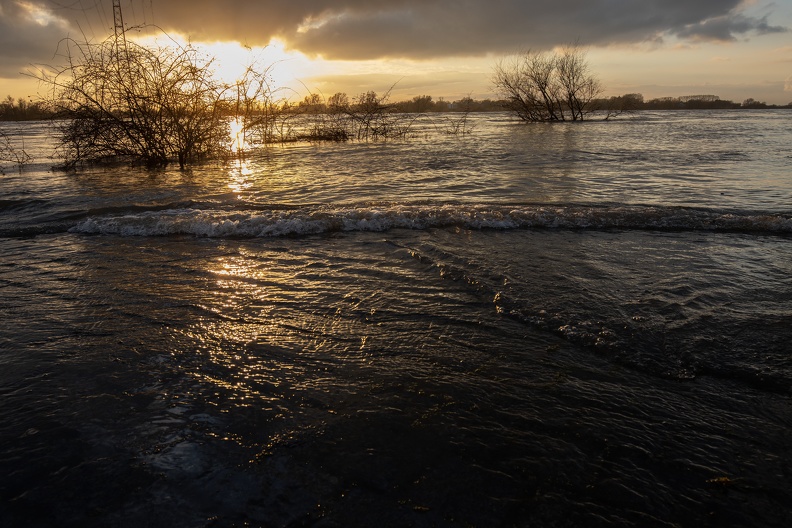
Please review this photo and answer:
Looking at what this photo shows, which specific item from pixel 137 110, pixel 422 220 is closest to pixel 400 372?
pixel 422 220

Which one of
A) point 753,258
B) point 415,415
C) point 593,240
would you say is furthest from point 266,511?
point 753,258

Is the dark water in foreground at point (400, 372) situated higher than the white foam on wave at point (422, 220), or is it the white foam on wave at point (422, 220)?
the white foam on wave at point (422, 220)

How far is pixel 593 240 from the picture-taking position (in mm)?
5906

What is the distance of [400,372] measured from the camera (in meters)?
2.89

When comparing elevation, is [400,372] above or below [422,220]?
below

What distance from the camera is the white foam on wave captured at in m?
6.58

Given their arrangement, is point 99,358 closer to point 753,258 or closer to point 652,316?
point 652,316

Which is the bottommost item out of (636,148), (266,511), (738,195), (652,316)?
(266,511)

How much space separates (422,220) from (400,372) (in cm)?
426

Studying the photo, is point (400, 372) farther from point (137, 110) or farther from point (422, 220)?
point (137, 110)

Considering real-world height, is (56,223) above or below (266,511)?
above

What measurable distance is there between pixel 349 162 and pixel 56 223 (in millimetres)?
8755

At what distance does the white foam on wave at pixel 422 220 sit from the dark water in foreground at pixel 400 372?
0.20 feet

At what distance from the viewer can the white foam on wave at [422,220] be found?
658cm
